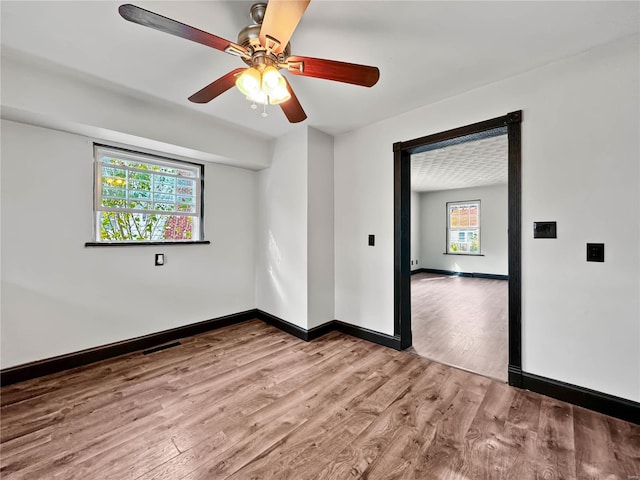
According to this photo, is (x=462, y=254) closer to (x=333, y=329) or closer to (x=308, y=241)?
(x=333, y=329)

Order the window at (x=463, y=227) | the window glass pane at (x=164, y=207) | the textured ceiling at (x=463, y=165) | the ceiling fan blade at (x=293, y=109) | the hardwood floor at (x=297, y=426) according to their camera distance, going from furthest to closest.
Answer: the window at (x=463, y=227)
the textured ceiling at (x=463, y=165)
the window glass pane at (x=164, y=207)
the ceiling fan blade at (x=293, y=109)
the hardwood floor at (x=297, y=426)

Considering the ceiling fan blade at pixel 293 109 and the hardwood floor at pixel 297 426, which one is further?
the ceiling fan blade at pixel 293 109

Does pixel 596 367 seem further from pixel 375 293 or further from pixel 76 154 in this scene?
pixel 76 154

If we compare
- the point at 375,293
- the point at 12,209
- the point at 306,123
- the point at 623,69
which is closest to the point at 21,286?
the point at 12,209

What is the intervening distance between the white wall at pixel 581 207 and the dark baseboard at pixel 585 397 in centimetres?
4

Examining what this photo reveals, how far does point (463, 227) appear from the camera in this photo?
7.90 metres

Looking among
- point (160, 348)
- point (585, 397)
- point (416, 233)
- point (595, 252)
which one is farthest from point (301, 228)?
point (416, 233)

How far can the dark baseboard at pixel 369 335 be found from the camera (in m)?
2.88

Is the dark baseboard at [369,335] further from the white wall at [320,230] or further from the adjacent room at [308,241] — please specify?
the white wall at [320,230]

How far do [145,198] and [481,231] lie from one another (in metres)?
7.91

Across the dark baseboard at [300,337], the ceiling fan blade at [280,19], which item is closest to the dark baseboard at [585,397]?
the dark baseboard at [300,337]

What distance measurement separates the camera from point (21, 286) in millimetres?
2260

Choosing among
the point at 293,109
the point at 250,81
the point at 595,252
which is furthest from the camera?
the point at 293,109

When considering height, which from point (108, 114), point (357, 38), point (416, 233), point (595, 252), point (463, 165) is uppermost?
point (463, 165)
